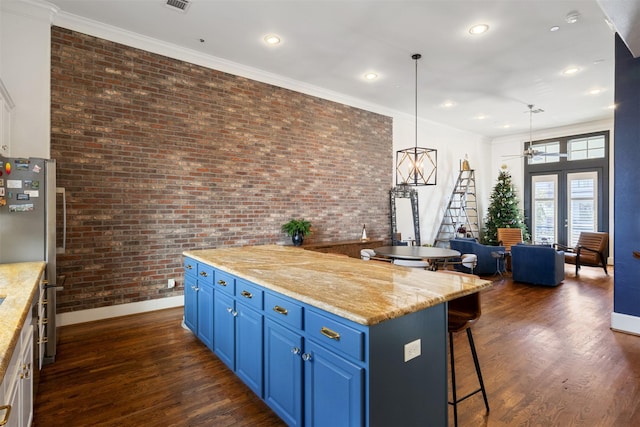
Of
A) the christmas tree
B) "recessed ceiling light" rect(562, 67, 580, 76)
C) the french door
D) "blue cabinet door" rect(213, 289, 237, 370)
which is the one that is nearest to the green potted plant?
"blue cabinet door" rect(213, 289, 237, 370)

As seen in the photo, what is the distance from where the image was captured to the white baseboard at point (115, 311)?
372 cm

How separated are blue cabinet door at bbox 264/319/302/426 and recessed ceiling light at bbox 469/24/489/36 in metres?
4.04

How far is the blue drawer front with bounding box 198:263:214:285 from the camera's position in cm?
292

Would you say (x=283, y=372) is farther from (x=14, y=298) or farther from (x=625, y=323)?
(x=625, y=323)

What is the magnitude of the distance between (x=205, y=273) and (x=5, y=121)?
2.35 m

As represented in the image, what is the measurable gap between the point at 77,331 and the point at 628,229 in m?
6.16

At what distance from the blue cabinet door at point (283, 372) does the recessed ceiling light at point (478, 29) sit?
13.3 ft

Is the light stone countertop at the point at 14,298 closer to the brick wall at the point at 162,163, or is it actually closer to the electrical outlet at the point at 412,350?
the brick wall at the point at 162,163

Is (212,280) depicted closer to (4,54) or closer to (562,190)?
(4,54)

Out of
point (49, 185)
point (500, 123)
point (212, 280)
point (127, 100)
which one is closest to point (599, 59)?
point (500, 123)

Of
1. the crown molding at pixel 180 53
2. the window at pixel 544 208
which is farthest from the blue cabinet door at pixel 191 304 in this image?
the window at pixel 544 208

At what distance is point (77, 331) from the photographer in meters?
3.56

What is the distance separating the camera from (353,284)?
201 centimetres

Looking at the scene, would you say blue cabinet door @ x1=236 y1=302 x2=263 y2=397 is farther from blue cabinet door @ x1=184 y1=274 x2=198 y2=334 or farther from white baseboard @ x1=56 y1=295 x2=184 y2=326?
white baseboard @ x1=56 y1=295 x2=184 y2=326
